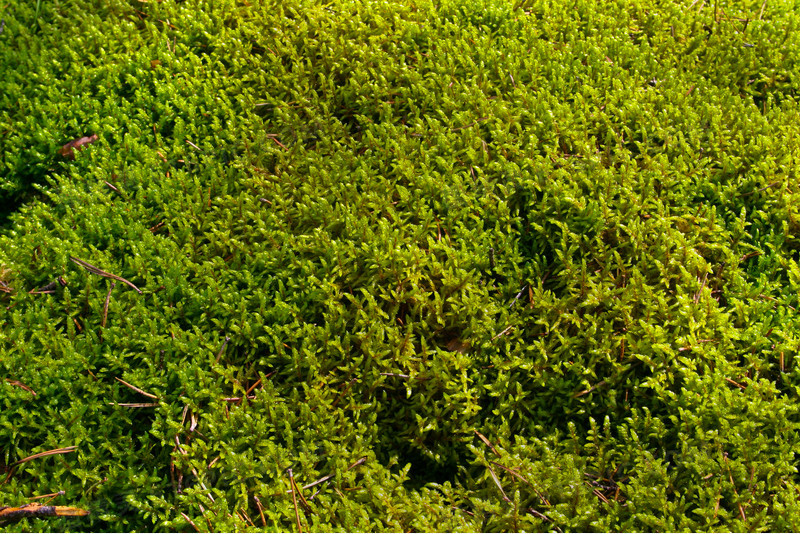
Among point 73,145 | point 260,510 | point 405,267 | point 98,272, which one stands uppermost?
point 405,267

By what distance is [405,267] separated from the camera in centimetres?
274

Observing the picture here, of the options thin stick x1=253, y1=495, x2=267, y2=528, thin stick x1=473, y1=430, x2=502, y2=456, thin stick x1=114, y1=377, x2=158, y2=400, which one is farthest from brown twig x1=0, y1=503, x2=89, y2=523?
thin stick x1=473, y1=430, x2=502, y2=456

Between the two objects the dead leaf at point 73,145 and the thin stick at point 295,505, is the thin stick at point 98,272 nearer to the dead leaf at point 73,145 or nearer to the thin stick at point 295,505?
the dead leaf at point 73,145

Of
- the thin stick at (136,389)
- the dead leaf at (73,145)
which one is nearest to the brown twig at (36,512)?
the thin stick at (136,389)

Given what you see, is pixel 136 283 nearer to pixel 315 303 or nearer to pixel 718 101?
pixel 315 303

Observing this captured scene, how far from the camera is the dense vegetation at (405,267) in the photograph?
240 cm

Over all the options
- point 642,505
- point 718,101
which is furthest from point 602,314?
point 718,101

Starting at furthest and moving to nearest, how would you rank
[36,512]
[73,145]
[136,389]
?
[73,145]
[136,389]
[36,512]

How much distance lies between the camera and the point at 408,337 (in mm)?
2652

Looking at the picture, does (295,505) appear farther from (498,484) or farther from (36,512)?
(36,512)

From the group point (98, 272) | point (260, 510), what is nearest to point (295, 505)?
point (260, 510)

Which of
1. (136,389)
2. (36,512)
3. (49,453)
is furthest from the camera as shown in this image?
(136,389)

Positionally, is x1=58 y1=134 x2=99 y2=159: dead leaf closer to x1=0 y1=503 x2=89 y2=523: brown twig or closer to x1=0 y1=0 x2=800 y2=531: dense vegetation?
x1=0 y1=0 x2=800 y2=531: dense vegetation

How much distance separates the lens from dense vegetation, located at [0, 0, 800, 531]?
7.88 feet
